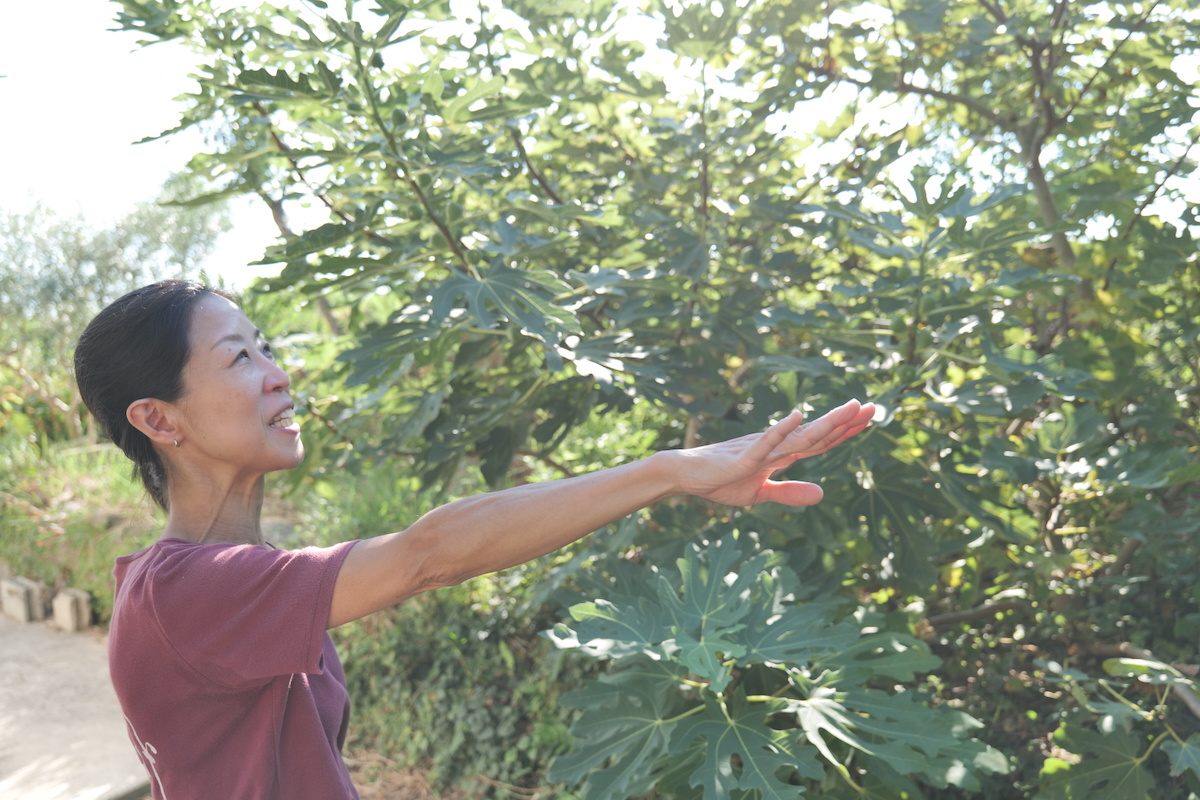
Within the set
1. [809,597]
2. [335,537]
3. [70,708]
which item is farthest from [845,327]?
[70,708]

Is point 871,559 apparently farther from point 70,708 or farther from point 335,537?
point 70,708

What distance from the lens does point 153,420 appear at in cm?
138

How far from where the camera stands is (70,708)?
518cm

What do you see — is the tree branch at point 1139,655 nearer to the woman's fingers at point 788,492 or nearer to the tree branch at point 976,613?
the tree branch at point 976,613

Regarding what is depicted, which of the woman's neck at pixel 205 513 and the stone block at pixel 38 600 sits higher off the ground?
the woman's neck at pixel 205 513

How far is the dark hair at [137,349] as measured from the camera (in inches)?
53.9

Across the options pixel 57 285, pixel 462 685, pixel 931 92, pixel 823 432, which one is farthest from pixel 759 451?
pixel 57 285

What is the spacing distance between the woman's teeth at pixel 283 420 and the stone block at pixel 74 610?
611 cm

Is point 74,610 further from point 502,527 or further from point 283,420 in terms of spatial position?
point 502,527

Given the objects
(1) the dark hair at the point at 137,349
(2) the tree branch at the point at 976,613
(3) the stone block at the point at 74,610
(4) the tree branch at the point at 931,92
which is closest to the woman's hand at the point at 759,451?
(1) the dark hair at the point at 137,349

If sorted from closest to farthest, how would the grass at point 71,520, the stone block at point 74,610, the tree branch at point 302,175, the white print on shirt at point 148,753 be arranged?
the white print on shirt at point 148,753
the tree branch at point 302,175
the stone block at point 74,610
the grass at point 71,520

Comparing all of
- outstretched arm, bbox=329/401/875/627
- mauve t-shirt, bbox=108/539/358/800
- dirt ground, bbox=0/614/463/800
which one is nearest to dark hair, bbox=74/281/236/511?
mauve t-shirt, bbox=108/539/358/800

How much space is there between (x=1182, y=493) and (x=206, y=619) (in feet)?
9.63

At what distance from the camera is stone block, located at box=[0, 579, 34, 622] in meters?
6.76
